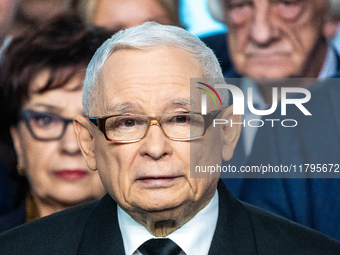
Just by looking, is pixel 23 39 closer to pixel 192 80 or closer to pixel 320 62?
pixel 192 80

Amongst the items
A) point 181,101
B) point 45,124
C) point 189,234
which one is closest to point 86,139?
point 181,101

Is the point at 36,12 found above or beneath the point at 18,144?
above

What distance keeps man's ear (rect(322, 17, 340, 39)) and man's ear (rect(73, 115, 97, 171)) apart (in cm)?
136

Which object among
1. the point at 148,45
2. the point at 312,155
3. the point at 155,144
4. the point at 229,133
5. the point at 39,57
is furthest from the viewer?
the point at 39,57

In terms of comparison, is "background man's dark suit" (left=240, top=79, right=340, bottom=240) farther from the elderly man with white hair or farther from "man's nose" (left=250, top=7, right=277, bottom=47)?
the elderly man with white hair

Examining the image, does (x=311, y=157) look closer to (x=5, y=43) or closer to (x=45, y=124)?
(x=45, y=124)

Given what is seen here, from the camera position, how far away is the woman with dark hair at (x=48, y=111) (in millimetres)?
2229

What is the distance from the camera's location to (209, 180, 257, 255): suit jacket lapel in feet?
5.03

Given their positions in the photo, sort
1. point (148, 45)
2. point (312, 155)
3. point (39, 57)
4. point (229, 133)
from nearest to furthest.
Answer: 1. point (148, 45)
2. point (229, 133)
3. point (312, 155)
4. point (39, 57)

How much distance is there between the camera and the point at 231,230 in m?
1.58

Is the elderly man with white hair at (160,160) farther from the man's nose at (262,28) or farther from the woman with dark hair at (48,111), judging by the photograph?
the man's nose at (262,28)

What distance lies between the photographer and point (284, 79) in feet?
7.26

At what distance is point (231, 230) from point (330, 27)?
1270 millimetres

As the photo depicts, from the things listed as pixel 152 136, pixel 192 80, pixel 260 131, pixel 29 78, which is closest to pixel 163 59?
pixel 192 80
